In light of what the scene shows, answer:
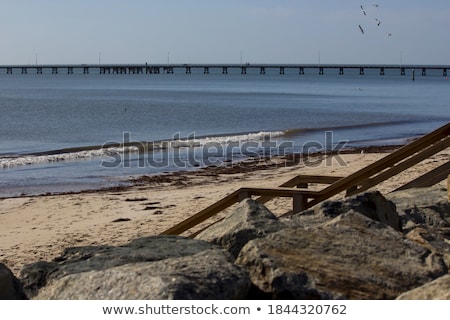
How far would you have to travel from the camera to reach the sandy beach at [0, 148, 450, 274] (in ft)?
31.5

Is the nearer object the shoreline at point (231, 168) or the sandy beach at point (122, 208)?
the sandy beach at point (122, 208)

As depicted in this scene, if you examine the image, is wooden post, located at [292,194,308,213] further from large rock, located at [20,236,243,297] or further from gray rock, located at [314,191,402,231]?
large rock, located at [20,236,243,297]

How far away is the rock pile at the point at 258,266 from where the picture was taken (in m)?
3.94

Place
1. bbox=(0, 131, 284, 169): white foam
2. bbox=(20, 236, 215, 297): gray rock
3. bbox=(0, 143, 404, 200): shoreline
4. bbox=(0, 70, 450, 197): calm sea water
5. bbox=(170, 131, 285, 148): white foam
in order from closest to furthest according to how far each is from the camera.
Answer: bbox=(20, 236, 215, 297): gray rock < bbox=(0, 143, 404, 200): shoreline < bbox=(0, 70, 450, 197): calm sea water < bbox=(0, 131, 284, 169): white foam < bbox=(170, 131, 285, 148): white foam

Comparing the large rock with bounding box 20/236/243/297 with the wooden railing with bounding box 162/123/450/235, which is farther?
the wooden railing with bounding box 162/123/450/235

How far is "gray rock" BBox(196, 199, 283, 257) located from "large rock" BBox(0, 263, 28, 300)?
132cm

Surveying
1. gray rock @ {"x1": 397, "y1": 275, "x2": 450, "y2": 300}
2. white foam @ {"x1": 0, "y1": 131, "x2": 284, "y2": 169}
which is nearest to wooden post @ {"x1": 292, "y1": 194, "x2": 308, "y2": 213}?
gray rock @ {"x1": 397, "y1": 275, "x2": 450, "y2": 300}

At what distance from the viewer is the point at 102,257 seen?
4.52 metres

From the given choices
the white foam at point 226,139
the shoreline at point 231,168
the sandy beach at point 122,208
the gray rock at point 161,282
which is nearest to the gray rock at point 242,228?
the gray rock at point 161,282

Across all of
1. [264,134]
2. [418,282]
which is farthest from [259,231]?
[264,134]

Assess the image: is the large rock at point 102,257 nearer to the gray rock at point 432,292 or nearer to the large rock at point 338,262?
the large rock at point 338,262

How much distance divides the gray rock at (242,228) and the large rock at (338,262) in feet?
0.82

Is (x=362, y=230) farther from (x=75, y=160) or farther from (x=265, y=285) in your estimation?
(x=75, y=160)

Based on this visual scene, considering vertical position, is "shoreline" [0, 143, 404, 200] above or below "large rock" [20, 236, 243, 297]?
below
